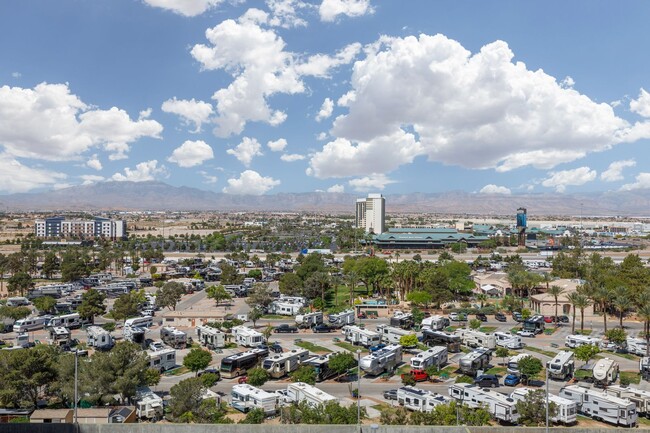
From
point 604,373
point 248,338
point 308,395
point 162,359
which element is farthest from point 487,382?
point 162,359

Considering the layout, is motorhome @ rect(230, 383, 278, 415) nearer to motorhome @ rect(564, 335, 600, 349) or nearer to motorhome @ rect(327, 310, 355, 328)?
motorhome @ rect(327, 310, 355, 328)

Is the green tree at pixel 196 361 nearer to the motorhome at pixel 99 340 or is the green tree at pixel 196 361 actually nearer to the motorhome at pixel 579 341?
the motorhome at pixel 99 340

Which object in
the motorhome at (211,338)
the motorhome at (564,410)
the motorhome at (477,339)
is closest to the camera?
the motorhome at (564,410)

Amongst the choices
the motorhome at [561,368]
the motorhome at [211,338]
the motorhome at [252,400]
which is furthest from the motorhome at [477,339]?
the motorhome at [211,338]

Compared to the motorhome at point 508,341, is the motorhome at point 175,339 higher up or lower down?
lower down

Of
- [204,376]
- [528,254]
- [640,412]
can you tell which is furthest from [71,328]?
[528,254]

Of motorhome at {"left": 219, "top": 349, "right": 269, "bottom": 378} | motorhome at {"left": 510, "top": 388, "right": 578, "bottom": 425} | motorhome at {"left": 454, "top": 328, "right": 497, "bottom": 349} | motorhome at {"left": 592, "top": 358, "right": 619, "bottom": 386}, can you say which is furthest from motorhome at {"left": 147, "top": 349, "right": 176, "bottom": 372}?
Answer: motorhome at {"left": 592, "top": 358, "right": 619, "bottom": 386}
